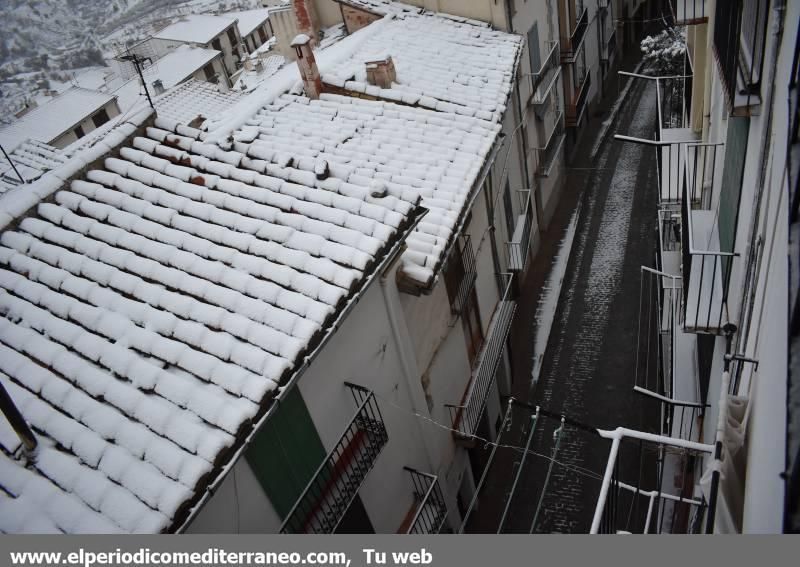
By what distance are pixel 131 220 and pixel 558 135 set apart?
1833cm

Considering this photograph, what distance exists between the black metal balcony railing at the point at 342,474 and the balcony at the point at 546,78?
13.7 metres

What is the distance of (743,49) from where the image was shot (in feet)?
21.4

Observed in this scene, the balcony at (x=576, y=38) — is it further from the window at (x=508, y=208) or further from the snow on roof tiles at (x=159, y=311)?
the snow on roof tiles at (x=159, y=311)

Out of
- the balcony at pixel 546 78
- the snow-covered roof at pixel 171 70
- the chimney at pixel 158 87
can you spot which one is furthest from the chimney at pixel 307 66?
the snow-covered roof at pixel 171 70

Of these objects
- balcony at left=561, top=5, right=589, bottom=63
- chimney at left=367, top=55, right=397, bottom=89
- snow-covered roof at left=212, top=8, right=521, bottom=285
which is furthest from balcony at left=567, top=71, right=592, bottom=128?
chimney at left=367, top=55, right=397, bottom=89

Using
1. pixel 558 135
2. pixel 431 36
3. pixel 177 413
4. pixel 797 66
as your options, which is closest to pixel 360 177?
pixel 177 413

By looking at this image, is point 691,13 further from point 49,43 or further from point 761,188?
point 49,43

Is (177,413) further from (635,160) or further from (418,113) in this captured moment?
(635,160)

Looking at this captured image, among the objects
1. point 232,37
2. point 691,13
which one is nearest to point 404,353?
point 691,13

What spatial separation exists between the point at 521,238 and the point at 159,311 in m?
11.6

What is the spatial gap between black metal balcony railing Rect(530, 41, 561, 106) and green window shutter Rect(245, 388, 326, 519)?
14706mm

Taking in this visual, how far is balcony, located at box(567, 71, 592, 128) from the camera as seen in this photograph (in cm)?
2503

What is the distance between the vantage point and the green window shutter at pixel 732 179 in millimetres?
6825

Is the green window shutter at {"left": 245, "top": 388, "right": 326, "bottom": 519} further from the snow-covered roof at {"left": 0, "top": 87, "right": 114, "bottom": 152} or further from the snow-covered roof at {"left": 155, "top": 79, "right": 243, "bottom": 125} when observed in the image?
the snow-covered roof at {"left": 0, "top": 87, "right": 114, "bottom": 152}
